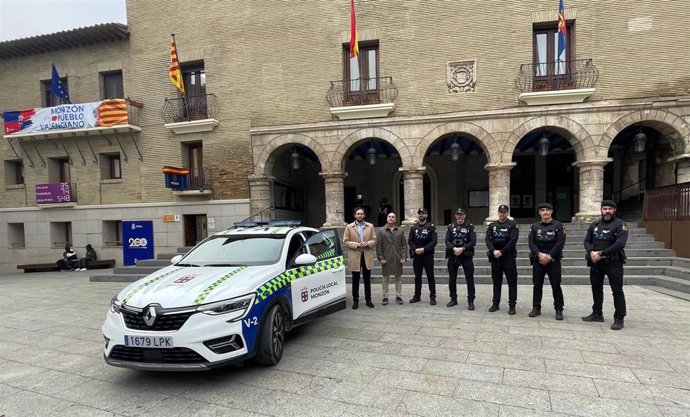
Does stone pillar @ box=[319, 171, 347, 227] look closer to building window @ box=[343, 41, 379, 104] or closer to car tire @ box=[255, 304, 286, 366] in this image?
building window @ box=[343, 41, 379, 104]

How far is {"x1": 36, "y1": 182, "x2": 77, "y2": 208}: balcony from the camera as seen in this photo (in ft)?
53.3

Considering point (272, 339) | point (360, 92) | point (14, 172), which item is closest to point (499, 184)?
point (360, 92)

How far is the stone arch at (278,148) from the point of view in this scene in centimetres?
1380

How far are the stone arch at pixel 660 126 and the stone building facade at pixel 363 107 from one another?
0.15 feet

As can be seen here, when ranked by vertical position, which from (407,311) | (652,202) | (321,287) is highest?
(652,202)

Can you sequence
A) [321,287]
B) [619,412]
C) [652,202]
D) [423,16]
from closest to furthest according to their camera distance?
[619,412] → [321,287] → [652,202] → [423,16]

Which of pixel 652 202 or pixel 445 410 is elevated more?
pixel 652 202

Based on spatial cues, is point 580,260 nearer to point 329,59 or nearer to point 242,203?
point 329,59

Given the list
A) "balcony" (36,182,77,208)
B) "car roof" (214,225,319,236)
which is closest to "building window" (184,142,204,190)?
"balcony" (36,182,77,208)

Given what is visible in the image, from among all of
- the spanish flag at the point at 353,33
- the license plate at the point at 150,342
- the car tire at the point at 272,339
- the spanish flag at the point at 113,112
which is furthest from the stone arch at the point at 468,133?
the spanish flag at the point at 113,112

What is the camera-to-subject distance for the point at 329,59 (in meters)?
13.7

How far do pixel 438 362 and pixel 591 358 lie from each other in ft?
6.00

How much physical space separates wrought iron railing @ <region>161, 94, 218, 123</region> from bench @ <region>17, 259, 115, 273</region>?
6.69 metres

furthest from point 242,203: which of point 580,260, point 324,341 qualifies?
point 580,260
